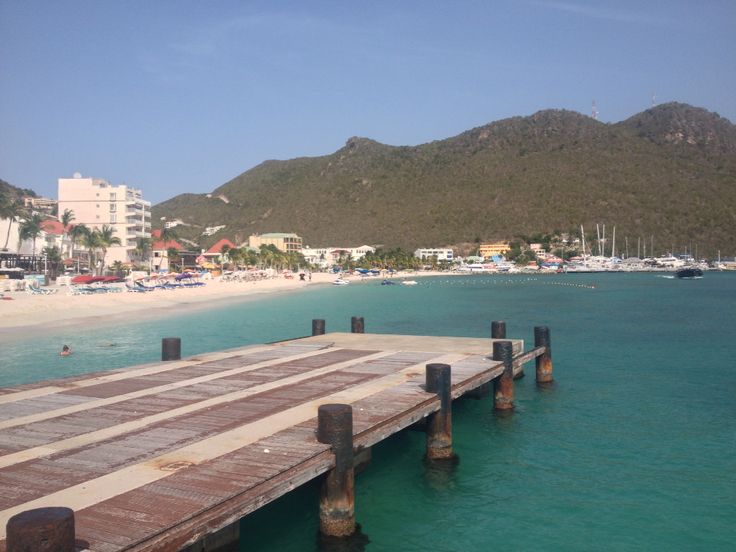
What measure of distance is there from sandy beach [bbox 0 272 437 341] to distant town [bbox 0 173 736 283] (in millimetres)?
16481

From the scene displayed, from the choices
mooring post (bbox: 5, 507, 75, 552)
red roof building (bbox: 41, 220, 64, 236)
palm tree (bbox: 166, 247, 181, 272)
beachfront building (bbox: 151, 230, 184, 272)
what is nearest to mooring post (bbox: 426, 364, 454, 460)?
mooring post (bbox: 5, 507, 75, 552)

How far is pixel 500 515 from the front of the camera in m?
11.8

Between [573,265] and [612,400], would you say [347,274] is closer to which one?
[573,265]

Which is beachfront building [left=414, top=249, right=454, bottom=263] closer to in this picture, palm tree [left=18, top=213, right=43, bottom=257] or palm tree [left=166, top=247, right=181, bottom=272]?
palm tree [left=166, top=247, right=181, bottom=272]

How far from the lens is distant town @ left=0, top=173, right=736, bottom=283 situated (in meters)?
95.3

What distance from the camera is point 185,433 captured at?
10.6 m

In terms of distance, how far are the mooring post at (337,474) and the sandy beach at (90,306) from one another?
1311 inches

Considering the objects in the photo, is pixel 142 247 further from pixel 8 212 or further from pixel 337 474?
pixel 337 474

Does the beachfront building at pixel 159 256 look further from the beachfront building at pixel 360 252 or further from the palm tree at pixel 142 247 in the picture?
the beachfront building at pixel 360 252

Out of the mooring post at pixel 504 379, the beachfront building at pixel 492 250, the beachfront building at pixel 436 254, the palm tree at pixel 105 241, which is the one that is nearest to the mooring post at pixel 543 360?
the mooring post at pixel 504 379

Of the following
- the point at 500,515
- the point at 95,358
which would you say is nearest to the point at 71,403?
the point at 500,515

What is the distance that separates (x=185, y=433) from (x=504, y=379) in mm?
10629

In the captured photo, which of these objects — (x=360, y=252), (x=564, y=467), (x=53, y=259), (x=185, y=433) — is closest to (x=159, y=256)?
(x=53, y=259)

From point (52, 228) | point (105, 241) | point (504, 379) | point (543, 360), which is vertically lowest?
point (543, 360)
